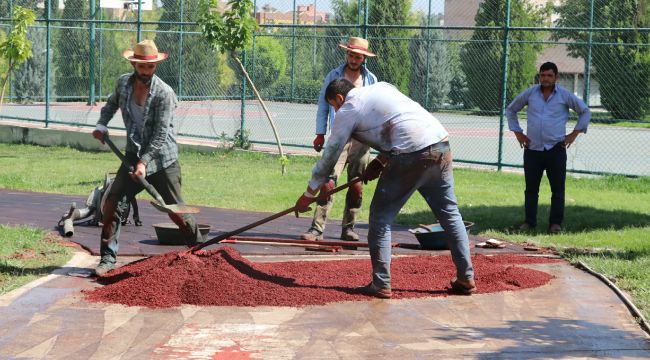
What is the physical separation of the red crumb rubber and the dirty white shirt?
2.95 feet

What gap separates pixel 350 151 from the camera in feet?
33.7

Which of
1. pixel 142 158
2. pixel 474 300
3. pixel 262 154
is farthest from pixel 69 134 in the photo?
pixel 474 300

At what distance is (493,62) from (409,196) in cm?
1976

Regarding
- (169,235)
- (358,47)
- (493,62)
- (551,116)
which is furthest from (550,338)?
(493,62)

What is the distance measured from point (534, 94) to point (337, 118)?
461 cm

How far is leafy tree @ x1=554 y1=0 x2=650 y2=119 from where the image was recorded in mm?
23406

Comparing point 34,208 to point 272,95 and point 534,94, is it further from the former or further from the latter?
point 272,95

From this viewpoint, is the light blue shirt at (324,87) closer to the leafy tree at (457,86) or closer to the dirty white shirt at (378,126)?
the dirty white shirt at (378,126)

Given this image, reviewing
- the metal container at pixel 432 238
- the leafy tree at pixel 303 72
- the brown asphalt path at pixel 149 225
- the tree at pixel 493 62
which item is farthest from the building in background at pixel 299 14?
the metal container at pixel 432 238

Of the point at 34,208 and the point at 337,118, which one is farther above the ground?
the point at 337,118

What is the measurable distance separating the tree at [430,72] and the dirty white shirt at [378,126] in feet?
54.4

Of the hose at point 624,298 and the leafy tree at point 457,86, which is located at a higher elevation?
the leafy tree at point 457,86

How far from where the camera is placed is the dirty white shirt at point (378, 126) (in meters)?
7.90

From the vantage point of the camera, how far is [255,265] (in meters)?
9.02
